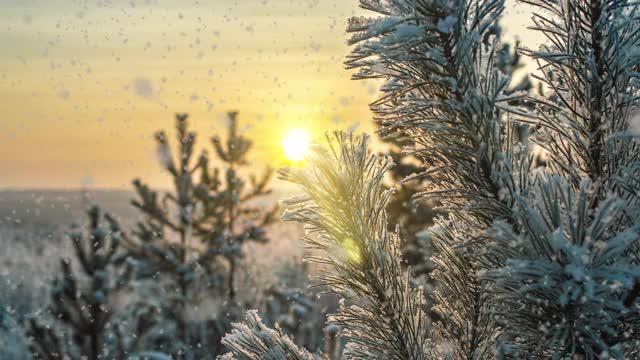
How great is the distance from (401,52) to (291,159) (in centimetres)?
37

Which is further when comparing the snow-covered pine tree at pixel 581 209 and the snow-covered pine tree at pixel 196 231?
the snow-covered pine tree at pixel 196 231

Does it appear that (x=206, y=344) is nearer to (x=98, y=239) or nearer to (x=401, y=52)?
(x=98, y=239)

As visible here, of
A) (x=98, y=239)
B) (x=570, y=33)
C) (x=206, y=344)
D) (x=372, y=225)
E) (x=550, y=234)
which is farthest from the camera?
(x=206, y=344)

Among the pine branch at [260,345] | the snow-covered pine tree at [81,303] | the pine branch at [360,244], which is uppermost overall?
the pine branch at [360,244]

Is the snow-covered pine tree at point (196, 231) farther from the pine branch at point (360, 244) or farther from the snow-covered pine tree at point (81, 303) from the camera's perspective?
the pine branch at point (360, 244)

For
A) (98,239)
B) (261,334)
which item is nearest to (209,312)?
(98,239)

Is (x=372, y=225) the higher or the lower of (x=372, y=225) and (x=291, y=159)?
the lower

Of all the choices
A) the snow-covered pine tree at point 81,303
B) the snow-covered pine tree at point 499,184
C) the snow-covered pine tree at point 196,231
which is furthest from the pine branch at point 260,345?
the snow-covered pine tree at point 196,231

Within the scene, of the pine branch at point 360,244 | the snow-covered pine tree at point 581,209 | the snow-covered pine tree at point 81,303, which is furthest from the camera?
the snow-covered pine tree at point 81,303

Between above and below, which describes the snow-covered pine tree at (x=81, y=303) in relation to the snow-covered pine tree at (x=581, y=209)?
below

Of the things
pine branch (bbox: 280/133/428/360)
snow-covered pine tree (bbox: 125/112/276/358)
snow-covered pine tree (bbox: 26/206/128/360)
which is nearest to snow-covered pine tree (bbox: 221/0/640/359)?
pine branch (bbox: 280/133/428/360)

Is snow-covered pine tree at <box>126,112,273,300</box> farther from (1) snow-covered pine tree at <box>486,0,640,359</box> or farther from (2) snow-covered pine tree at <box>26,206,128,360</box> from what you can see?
(1) snow-covered pine tree at <box>486,0,640,359</box>

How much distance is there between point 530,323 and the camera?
4.86 feet

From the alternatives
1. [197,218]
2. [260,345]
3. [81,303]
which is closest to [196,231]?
[197,218]
